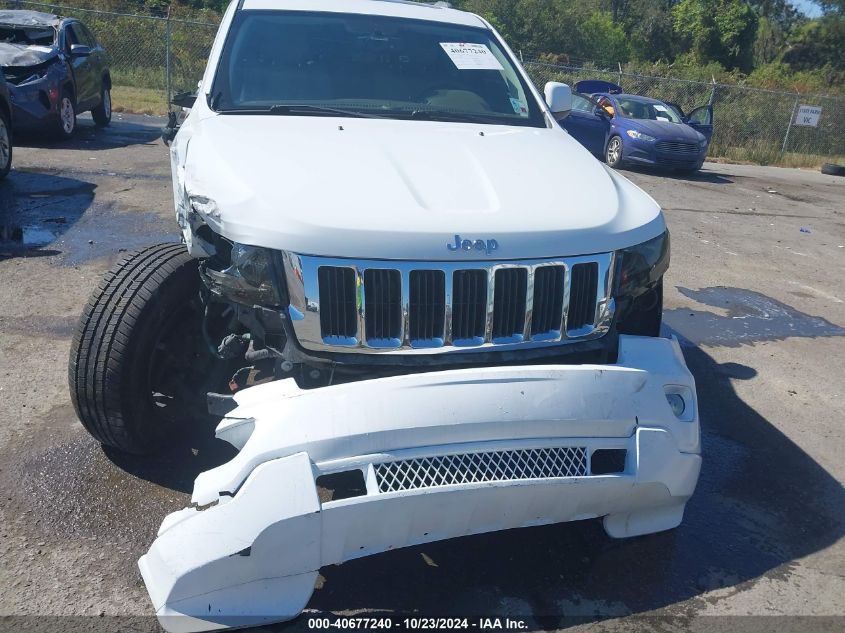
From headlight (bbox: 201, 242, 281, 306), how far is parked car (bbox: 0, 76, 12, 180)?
687cm

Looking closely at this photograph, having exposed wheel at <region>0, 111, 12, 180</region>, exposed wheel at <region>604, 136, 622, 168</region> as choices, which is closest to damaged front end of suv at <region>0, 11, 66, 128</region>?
exposed wheel at <region>0, 111, 12, 180</region>

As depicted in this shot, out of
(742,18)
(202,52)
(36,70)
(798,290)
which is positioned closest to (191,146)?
(798,290)

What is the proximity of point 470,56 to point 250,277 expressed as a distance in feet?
7.55

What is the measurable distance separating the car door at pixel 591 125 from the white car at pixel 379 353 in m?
12.5

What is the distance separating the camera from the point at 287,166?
2.91 metres

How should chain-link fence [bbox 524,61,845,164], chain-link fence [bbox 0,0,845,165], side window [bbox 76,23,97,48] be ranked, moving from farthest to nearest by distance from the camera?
chain-link fence [bbox 524,61,845,164], chain-link fence [bbox 0,0,845,165], side window [bbox 76,23,97,48]

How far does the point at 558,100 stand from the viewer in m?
4.38

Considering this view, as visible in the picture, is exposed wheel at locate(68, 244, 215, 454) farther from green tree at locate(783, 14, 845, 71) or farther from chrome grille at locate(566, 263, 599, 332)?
green tree at locate(783, 14, 845, 71)

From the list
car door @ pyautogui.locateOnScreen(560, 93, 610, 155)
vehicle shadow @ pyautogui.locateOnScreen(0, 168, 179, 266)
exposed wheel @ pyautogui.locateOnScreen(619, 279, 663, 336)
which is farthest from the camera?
car door @ pyautogui.locateOnScreen(560, 93, 610, 155)

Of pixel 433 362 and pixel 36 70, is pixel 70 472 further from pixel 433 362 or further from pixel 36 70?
pixel 36 70

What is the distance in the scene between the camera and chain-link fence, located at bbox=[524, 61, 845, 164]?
70.6 ft

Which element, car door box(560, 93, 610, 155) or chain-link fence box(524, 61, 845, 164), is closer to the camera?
car door box(560, 93, 610, 155)

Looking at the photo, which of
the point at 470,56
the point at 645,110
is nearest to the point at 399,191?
the point at 470,56

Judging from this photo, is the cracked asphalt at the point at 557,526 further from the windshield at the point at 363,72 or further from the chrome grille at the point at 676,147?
the chrome grille at the point at 676,147
